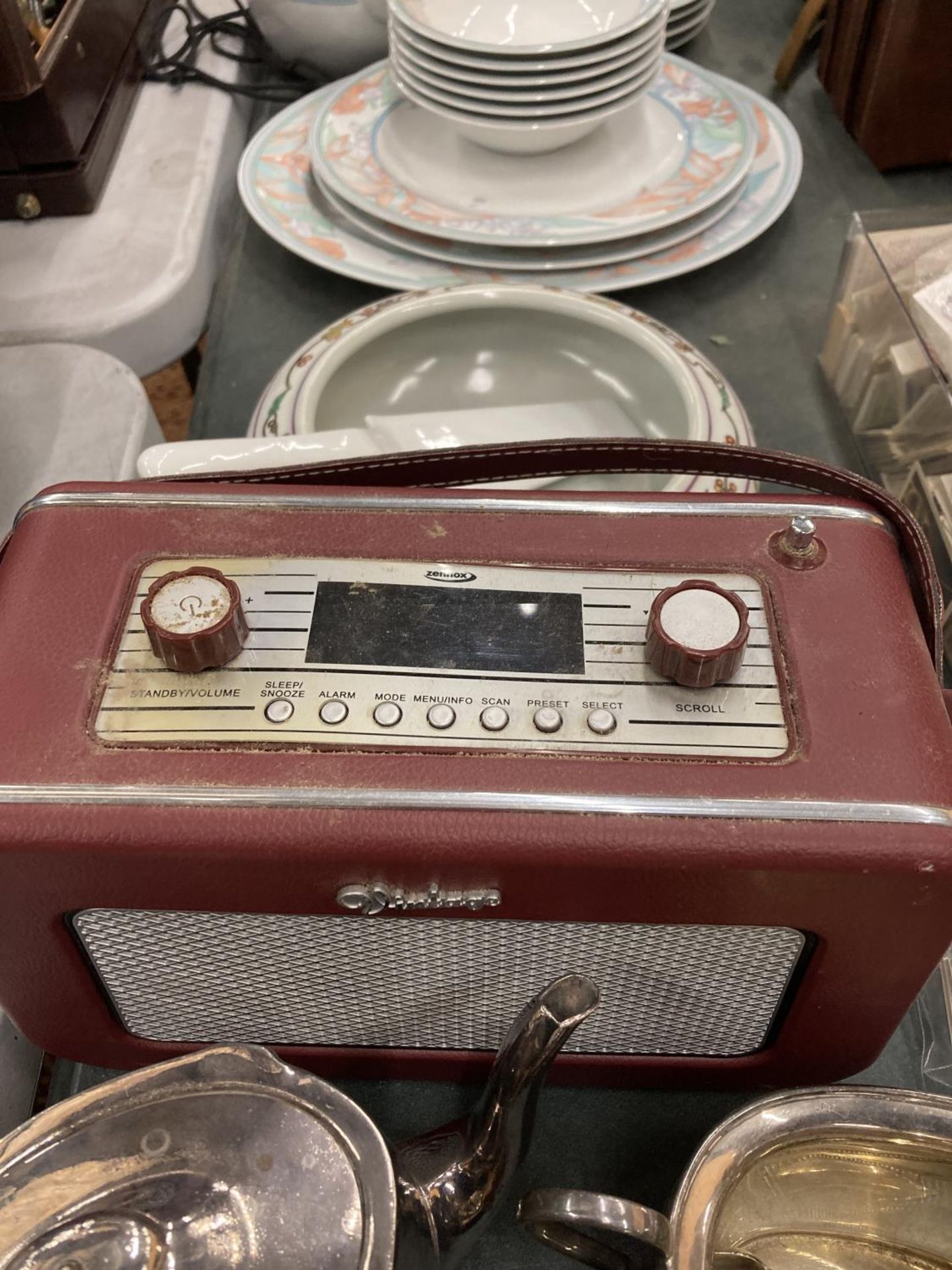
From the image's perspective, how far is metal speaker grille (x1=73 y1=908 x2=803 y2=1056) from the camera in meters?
0.39

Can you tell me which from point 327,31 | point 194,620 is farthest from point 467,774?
point 327,31

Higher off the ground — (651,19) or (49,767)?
(651,19)

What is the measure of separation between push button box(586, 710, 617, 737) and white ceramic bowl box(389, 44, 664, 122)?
542 millimetres

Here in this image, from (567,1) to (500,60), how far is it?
231mm

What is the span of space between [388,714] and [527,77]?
55 centimetres

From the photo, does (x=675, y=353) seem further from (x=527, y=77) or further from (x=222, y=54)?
(x=222, y=54)

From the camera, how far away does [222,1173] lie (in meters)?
0.30

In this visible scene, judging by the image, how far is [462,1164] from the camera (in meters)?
0.37

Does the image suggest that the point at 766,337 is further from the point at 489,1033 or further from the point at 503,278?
the point at 489,1033

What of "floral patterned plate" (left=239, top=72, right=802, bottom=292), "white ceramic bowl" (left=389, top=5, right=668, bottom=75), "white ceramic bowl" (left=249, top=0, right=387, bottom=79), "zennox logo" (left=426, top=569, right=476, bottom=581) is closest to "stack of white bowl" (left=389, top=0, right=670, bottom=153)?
"white ceramic bowl" (left=389, top=5, right=668, bottom=75)

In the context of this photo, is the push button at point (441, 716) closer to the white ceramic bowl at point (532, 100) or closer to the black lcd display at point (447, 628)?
the black lcd display at point (447, 628)

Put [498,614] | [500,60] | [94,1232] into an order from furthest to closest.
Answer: [500,60]
[498,614]
[94,1232]

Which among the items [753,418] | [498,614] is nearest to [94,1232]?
[498,614]

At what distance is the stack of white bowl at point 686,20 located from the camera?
100 centimetres
